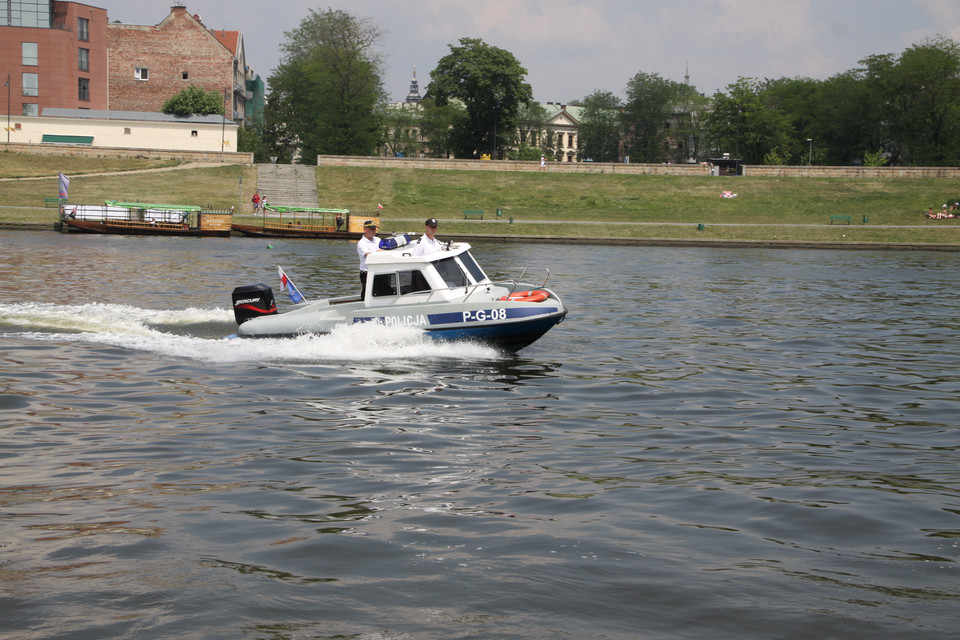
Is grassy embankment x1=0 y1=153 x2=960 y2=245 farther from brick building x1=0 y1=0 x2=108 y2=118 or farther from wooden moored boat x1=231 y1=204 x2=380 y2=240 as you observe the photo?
brick building x1=0 y1=0 x2=108 y2=118

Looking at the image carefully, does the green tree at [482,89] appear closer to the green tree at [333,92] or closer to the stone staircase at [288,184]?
the green tree at [333,92]

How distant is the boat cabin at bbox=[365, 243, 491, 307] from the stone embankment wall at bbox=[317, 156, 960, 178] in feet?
212

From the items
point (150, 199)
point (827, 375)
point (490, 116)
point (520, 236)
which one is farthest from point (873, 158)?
point (827, 375)

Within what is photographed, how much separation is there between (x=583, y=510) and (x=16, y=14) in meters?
98.0

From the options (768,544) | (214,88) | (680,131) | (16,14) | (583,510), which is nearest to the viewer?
(768,544)

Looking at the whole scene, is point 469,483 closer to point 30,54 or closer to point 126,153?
point 126,153

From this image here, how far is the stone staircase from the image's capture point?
69.7 meters

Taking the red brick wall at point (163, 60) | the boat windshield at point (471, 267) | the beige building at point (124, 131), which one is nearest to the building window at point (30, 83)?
the beige building at point (124, 131)

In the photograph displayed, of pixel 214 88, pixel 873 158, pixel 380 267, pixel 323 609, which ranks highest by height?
pixel 214 88

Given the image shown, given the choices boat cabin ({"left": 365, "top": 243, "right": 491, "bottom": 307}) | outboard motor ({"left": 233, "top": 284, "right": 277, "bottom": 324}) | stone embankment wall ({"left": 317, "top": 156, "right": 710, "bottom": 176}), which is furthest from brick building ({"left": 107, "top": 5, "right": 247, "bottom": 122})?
boat cabin ({"left": 365, "top": 243, "right": 491, "bottom": 307})

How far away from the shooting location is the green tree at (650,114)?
5714 inches

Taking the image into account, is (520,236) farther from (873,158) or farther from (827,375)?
(873,158)

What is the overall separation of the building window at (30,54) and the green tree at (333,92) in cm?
2745

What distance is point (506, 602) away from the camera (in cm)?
680
